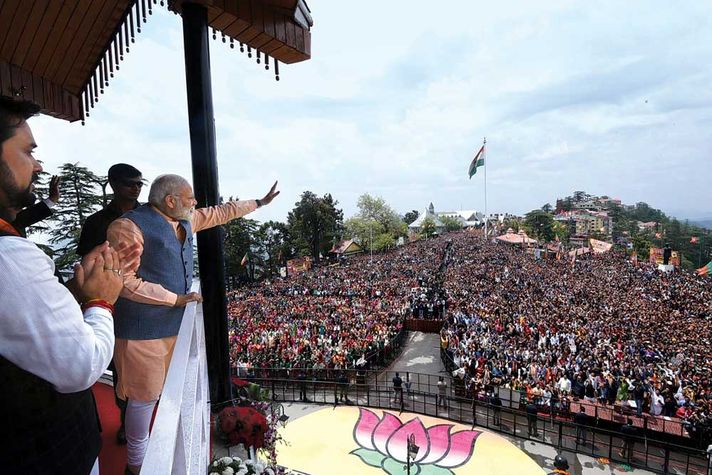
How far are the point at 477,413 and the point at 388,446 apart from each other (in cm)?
286

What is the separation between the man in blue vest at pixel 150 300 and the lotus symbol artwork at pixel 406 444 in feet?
26.4

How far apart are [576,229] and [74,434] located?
148 metres

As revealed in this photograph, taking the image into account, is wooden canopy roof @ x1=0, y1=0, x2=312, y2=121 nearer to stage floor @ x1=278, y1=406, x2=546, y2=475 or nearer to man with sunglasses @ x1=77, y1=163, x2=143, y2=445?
man with sunglasses @ x1=77, y1=163, x2=143, y2=445

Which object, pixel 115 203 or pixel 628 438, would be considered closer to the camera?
pixel 115 203

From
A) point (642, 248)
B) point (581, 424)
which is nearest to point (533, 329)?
point (581, 424)

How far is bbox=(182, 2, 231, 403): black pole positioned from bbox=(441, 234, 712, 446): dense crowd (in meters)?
9.10

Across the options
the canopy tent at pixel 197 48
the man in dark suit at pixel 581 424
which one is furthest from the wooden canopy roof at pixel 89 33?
the man in dark suit at pixel 581 424

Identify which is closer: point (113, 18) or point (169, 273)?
point (169, 273)

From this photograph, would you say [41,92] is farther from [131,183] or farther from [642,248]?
[642,248]

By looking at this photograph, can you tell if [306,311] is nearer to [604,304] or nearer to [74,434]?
[604,304]

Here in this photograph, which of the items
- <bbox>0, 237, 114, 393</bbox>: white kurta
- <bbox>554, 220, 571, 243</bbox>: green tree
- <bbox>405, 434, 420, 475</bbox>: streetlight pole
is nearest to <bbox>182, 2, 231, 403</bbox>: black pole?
<bbox>0, 237, 114, 393</bbox>: white kurta

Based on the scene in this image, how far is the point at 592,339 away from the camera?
46.0 ft

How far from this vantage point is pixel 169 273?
2.21m

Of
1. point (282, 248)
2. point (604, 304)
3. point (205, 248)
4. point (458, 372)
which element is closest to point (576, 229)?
point (282, 248)
